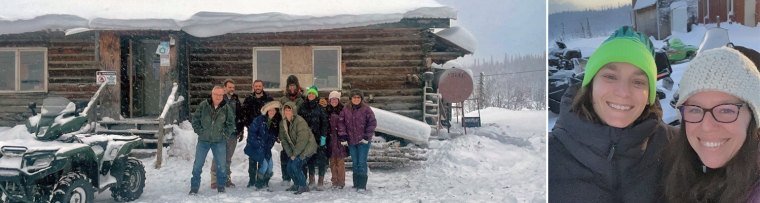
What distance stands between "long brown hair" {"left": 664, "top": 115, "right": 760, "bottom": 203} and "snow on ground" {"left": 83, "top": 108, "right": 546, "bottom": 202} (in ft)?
2.19

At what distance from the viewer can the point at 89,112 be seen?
3617 mm

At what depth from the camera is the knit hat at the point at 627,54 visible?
118 inches

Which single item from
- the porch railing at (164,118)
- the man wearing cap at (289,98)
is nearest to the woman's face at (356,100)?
the man wearing cap at (289,98)

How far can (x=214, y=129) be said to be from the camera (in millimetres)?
3660

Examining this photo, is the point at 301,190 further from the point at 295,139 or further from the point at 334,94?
the point at 334,94

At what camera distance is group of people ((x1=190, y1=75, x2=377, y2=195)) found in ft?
12.0

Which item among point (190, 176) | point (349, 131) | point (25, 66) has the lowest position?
point (190, 176)

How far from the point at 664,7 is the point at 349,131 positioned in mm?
1673

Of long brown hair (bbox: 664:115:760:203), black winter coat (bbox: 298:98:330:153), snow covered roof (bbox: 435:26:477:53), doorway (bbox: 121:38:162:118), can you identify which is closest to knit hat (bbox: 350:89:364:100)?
black winter coat (bbox: 298:98:330:153)

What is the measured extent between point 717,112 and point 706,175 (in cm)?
29

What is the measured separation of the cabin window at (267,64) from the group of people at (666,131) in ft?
5.38

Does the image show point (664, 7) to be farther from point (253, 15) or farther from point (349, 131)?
point (253, 15)

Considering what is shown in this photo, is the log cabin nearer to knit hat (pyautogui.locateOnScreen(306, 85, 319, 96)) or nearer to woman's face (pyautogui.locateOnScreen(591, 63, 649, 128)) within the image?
knit hat (pyautogui.locateOnScreen(306, 85, 319, 96))

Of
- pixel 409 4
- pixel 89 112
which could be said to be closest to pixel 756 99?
pixel 409 4
